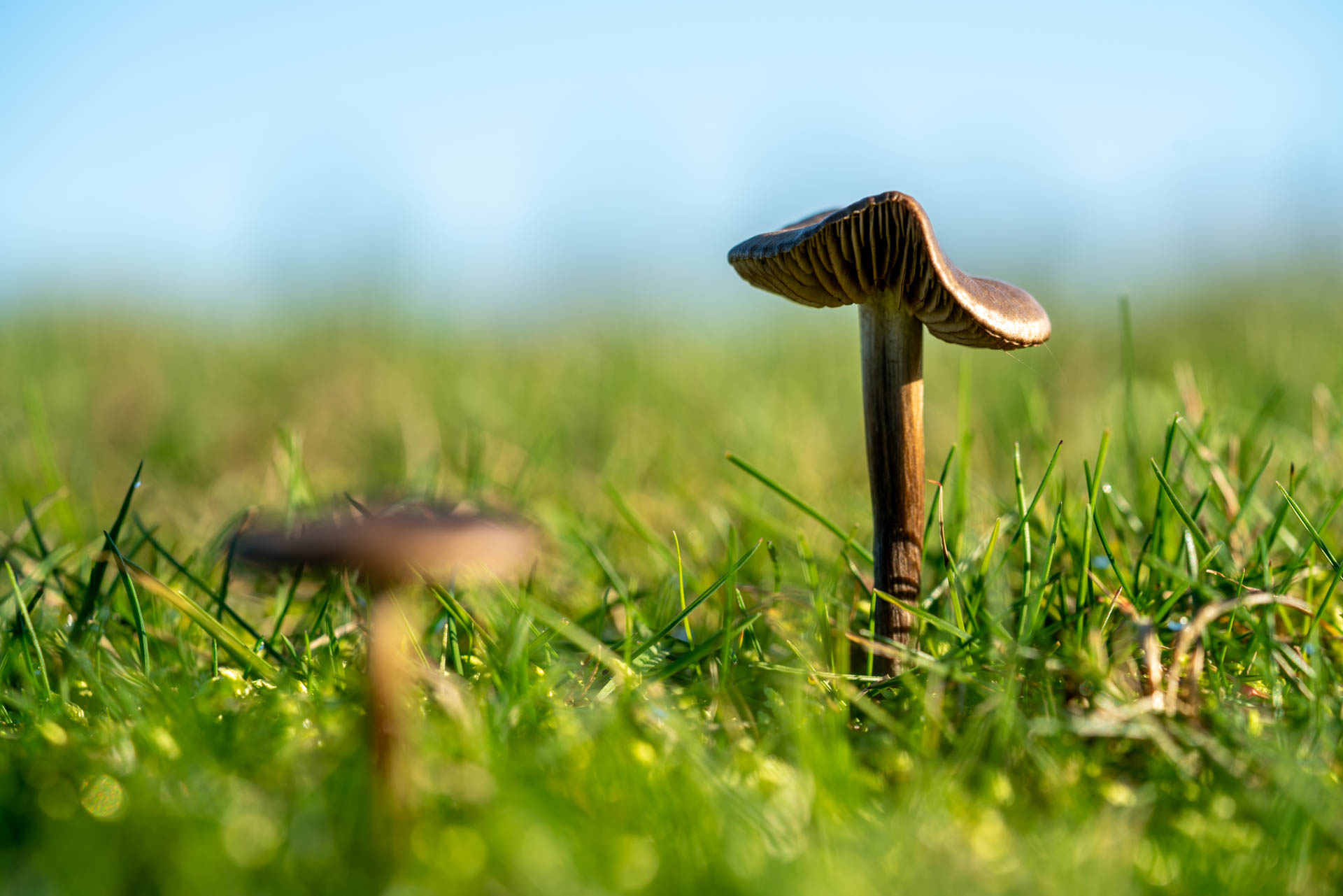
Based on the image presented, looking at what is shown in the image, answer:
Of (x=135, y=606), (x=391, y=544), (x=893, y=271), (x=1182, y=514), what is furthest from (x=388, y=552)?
(x=1182, y=514)

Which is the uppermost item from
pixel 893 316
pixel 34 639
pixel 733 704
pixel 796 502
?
pixel 893 316

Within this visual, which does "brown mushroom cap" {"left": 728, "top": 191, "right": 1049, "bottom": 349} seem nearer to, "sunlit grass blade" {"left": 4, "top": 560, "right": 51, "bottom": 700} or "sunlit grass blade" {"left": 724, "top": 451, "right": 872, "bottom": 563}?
"sunlit grass blade" {"left": 724, "top": 451, "right": 872, "bottom": 563}

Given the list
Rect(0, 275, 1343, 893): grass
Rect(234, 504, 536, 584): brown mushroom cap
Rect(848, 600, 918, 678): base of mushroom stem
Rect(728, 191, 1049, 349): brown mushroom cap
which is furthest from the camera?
Rect(848, 600, 918, 678): base of mushroom stem

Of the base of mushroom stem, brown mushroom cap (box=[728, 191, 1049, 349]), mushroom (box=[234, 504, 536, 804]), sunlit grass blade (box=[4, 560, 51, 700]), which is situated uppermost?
brown mushroom cap (box=[728, 191, 1049, 349])

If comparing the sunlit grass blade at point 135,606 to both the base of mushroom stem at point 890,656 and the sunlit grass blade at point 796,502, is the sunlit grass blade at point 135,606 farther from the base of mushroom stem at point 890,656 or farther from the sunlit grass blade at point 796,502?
the base of mushroom stem at point 890,656

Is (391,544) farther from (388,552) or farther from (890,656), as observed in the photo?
(890,656)

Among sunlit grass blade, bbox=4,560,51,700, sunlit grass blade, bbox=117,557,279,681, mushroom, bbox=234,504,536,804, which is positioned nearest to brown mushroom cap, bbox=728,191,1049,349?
mushroom, bbox=234,504,536,804

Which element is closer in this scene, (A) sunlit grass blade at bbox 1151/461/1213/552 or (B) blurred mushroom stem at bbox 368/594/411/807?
(B) blurred mushroom stem at bbox 368/594/411/807

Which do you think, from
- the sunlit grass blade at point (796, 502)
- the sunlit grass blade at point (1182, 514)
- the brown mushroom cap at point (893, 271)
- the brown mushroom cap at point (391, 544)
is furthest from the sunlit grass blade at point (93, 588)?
the sunlit grass blade at point (1182, 514)
